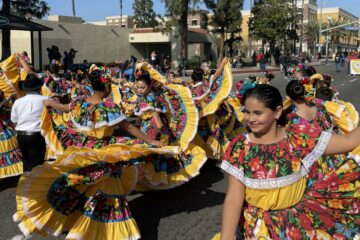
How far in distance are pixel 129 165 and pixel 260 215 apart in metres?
1.76

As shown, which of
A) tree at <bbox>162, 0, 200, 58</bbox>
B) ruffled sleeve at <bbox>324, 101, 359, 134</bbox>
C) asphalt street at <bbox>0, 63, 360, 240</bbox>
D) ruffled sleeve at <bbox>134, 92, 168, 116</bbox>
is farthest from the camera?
tree at <bbox>162, 0, 200, 58</bbox>

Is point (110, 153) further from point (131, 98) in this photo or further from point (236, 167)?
point (131, 98)

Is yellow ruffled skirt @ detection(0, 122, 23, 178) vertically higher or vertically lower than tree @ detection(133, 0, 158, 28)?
lower

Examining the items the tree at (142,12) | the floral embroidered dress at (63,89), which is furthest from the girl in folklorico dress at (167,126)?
the tree at (142,12)

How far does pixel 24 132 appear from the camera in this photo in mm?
5285

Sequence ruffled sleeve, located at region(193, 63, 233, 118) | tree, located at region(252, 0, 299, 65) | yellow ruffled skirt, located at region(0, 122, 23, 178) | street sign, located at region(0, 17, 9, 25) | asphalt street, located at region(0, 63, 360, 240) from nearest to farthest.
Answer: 1. asphalt street, located at region(0, 63, 360, 240)
2. yellow ruffled skirt, located at region(0, 122, 23, 178)
3. ruffled sleeve, located at region(193, 63, 233, 118)
4. street sign, located at region(0, 17, 9, 25)
5. tree, located at region(252, 0, 299, 65)

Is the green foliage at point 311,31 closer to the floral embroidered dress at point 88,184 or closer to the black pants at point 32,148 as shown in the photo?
the black pants at point 32,148

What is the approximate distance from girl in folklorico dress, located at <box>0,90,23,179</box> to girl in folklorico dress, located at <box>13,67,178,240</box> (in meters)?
2.20

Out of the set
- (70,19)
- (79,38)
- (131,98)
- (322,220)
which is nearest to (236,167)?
(322,220)

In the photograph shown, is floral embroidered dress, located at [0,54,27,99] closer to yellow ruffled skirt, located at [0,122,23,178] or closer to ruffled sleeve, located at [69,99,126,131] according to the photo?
yellow ruffled skirt, located at [0,122,23,178]

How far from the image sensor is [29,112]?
5219mm

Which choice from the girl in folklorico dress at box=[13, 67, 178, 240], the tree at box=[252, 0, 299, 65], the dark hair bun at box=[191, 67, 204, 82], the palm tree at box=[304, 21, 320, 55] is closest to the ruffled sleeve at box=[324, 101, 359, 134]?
the girl in folklorico dress at box=[13, 67, 178, 240]

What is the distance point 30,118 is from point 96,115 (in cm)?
139

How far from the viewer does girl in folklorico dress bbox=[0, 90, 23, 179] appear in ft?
20.2
